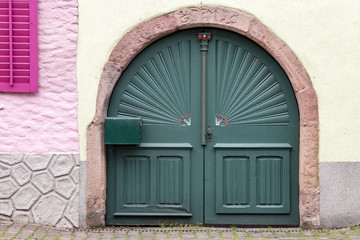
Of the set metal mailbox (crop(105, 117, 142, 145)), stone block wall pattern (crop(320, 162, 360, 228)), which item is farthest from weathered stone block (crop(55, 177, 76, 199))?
stone block wall pattern (crop(320, 162, 360, 228))

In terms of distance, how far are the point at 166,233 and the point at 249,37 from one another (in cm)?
232

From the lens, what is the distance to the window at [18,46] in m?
6.09

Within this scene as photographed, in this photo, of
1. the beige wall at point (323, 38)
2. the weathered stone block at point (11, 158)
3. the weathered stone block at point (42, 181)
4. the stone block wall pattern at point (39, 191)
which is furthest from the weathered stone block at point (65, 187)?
the weathered stone block at point (11, 158)

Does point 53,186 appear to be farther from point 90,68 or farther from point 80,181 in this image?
point 90,68

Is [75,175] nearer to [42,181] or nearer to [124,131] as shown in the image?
[42,181]

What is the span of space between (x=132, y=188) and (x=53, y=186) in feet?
2.88

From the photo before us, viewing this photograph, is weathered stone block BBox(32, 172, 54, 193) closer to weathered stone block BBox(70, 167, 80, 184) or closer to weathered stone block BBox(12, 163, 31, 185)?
weathered stone block BBox(12, 163, 31, 185)

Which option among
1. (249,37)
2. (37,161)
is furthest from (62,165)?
(249,37)

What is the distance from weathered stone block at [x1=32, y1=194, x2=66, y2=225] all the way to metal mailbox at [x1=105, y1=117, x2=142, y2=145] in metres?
0.90

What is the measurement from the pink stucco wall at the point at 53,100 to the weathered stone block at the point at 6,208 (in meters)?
0.73

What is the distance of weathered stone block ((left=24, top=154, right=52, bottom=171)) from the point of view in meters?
6.18

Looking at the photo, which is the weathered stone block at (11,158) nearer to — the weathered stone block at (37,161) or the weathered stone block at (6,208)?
the weathered stone block at (37,161)

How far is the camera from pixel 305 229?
20.2ft

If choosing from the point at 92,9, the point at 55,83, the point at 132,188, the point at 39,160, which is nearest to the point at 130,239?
the point at 132,188
